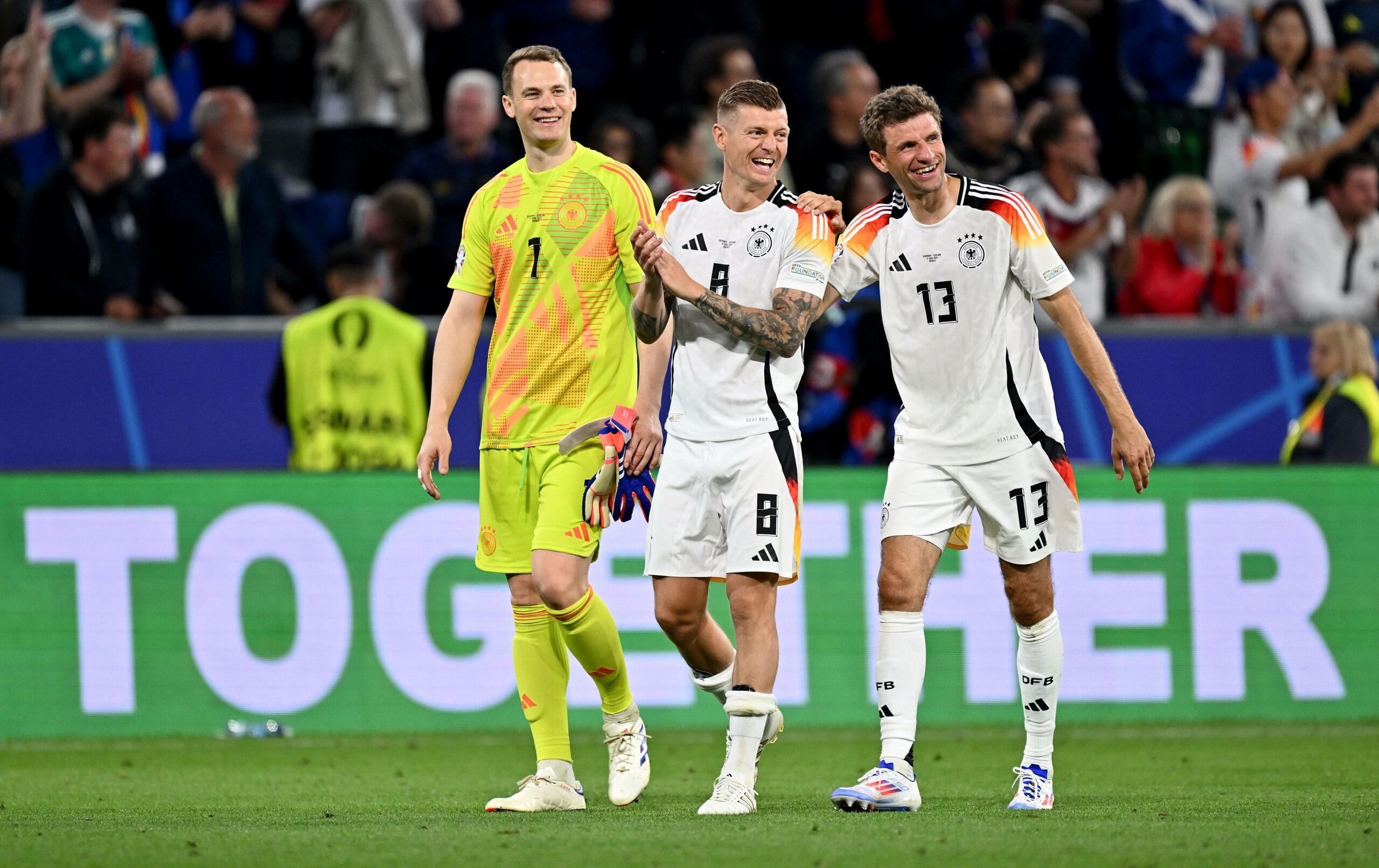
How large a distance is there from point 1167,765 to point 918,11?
25.5ft

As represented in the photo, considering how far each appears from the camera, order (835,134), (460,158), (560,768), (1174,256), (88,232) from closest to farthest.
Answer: (560,768) < (88,232) < (835,134) < (1174,256) < (460,158)

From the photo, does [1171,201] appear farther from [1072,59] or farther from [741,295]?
[741,295]

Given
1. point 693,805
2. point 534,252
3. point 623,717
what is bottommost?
point 693,805

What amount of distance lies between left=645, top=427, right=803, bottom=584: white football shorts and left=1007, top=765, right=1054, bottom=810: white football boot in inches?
41.0

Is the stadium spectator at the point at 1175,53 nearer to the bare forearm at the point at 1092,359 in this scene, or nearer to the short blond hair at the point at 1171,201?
the short blond hair at the point at 1171,201

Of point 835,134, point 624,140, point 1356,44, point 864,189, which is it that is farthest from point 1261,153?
point 624,140

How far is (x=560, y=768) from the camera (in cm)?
640

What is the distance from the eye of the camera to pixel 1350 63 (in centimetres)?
1421

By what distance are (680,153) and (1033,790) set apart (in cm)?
616

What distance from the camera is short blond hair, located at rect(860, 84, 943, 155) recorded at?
608 cm

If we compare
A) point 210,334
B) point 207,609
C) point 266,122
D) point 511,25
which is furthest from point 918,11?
point 207,609

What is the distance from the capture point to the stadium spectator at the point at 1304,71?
13.4 meters

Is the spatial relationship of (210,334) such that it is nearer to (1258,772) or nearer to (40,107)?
(40,107)


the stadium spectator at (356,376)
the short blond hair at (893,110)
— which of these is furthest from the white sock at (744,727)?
the stadium spectator at (356,376)
